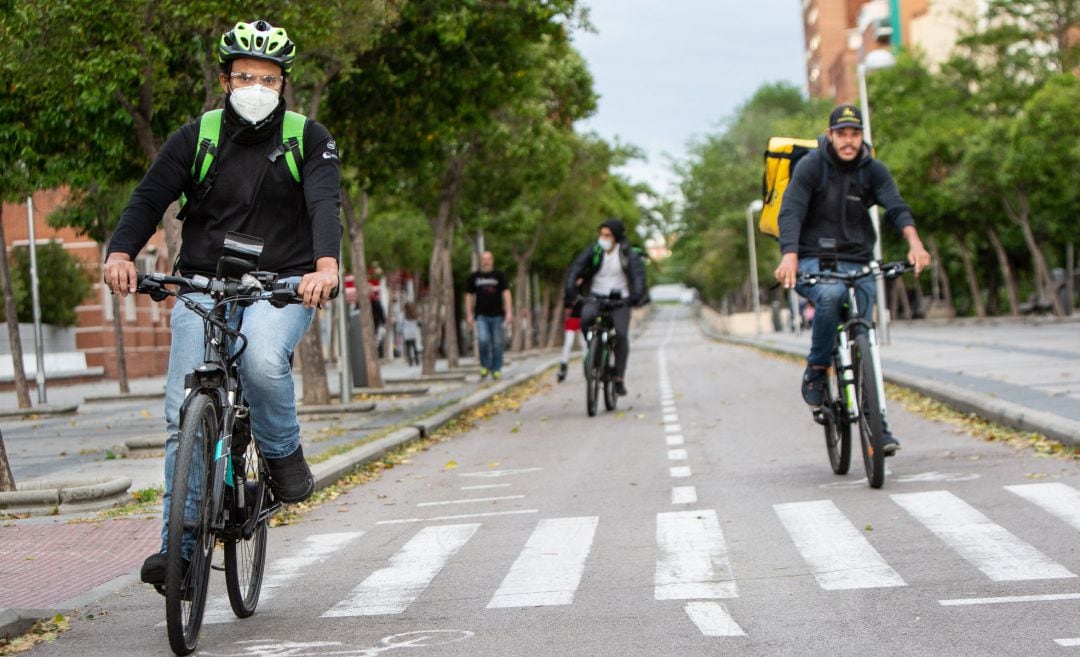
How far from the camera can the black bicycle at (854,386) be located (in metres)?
9.20

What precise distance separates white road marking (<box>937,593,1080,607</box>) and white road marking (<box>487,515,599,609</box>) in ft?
4.69

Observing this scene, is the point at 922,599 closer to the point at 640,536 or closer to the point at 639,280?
the point at 640,536

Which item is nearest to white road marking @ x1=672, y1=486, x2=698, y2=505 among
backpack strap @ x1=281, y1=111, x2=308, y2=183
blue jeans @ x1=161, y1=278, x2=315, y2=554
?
blue jeans @ x1=161, y1=278, x2=315, y2=554

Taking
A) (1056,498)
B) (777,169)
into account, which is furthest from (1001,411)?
(1056,498)

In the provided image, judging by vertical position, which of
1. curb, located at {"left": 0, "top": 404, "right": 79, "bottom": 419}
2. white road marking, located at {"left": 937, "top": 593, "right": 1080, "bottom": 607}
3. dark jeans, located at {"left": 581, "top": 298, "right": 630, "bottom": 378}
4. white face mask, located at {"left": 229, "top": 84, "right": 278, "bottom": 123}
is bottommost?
white road marking, located at {"left": 937, "top": 593, "right": 1080, "bottom": 607}

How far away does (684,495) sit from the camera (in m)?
9.62

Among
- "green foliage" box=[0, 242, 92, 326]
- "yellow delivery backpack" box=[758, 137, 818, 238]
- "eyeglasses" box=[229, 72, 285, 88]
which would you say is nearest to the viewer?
"eyeglasses" box=[229, 72, 285, 88]

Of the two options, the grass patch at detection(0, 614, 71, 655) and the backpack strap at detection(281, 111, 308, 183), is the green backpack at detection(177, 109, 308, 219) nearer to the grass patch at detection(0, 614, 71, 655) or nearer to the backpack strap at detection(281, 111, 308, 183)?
the backpack strap at detection(281, 111, 308, 183)

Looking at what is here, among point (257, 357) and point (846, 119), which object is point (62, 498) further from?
point (846, 119)

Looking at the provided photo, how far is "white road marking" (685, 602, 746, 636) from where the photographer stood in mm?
5406

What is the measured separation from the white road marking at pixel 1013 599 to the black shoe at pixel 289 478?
2.41 m

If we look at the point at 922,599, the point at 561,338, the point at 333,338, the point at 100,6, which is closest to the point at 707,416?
the point at 100,6

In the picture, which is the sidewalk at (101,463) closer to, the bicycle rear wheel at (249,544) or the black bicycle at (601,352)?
the bicycle rear wheel at (249,544)

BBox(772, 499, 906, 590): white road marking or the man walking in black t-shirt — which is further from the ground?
the man walking in black t-shirt
